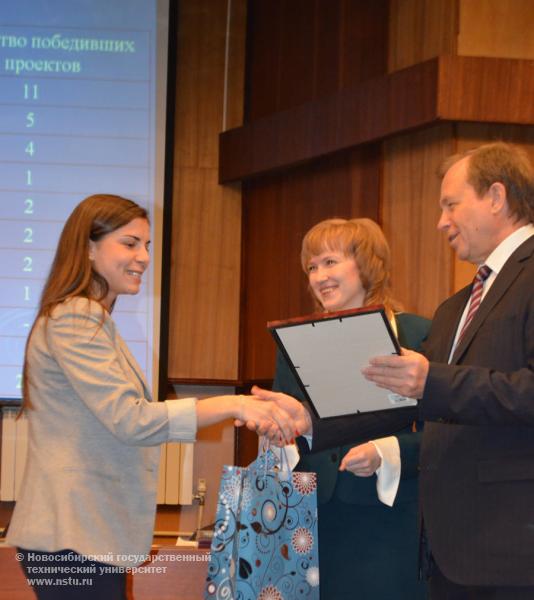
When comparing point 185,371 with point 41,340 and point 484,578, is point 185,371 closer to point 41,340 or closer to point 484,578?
point 41,340

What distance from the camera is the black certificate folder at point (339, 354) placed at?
5.87ft

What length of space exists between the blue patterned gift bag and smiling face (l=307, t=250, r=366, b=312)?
65cm

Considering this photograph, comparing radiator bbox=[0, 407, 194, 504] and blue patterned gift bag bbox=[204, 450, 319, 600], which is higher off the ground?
blue patterned gift bag bbox=[204, 450, 319, 600]

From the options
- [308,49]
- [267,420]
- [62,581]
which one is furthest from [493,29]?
[62,581]

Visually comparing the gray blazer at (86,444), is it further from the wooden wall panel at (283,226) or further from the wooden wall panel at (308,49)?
the wooden wall panel at (308,49)

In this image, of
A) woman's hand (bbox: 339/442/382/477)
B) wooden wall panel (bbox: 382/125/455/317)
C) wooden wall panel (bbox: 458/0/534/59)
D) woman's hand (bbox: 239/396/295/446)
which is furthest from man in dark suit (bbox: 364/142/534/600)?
wooden wall panel (bbox: 458/0/534/59)

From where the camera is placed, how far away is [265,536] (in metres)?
2.04

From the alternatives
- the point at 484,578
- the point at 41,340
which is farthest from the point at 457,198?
the point at 41,340

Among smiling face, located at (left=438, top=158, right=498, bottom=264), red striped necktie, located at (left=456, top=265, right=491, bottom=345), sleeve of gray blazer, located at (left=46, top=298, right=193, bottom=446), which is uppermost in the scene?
smiling face, located at (left=438, top=158, right=498, bottom=264)

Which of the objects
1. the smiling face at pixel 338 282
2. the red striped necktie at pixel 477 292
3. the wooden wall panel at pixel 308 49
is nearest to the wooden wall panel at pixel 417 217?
the wooden wall panel at pixel 308 49

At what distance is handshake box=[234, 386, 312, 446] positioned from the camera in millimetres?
2211

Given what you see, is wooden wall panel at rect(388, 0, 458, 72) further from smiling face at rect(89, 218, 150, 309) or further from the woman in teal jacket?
smiling face at rect(89, 218, 150, 309)

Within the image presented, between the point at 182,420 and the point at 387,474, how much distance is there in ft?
1.84

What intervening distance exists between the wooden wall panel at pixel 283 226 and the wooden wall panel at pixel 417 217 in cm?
21
